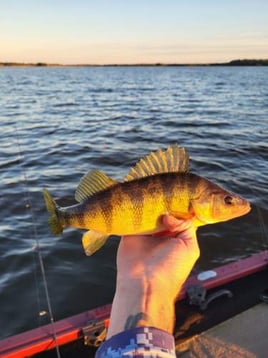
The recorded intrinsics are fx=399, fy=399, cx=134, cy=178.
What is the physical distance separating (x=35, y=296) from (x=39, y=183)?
14.8ft

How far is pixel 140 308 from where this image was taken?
2.29 metres

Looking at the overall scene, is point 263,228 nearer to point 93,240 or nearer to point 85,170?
point 85,170

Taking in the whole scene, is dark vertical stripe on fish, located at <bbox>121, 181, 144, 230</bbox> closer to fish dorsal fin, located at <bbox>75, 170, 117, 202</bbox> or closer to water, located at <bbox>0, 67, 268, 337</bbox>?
fish dorsal fin, located at <bbox>75, 170, 117, 202</bbox>

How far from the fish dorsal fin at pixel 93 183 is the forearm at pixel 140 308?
787 millimetres

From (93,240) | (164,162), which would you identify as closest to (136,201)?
(164,162)

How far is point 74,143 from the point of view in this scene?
1438 cm

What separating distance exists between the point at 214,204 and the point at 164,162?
50 cm

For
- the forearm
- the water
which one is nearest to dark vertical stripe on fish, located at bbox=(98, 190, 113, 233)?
the forearm

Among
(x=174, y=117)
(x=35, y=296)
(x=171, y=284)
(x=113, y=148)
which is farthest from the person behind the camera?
(x=174, y=117)

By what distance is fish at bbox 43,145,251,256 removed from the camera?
289cm

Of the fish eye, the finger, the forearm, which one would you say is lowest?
the forearm

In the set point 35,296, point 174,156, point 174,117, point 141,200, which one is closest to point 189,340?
point 141,200

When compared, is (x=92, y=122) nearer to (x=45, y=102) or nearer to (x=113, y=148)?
(x=113, y=148)

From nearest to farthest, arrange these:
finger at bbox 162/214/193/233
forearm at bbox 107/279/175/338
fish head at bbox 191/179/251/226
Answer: forearm at bbox 107/279/175/338 < finger at bbox 162/214/193/233 < fish head at bbox 191/179/251/226
